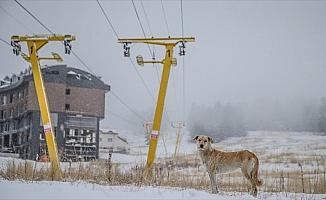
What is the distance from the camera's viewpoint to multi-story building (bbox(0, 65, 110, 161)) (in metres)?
31.4

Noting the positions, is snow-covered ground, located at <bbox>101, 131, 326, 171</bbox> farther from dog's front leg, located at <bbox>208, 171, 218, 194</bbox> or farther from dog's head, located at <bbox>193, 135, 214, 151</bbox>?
dog's front leg, located at <bbox>208, 171, 218, 194</bbox>

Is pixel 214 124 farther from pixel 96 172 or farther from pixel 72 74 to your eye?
pixel 96 172

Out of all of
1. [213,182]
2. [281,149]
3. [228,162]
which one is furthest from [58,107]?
[213,182]

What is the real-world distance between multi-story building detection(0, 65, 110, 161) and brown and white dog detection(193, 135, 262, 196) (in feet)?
81.0

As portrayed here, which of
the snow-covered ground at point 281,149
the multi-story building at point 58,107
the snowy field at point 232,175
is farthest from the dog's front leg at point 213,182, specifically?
the multi-story building at point 58,107

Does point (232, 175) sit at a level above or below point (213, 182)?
below

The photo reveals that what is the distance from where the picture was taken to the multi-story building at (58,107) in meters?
31.4

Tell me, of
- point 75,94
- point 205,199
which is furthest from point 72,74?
point 205,199

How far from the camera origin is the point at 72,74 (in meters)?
33.3

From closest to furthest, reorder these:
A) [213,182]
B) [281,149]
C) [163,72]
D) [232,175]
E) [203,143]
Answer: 1. [213,182]
2. [203,143]
3. [163,72]
4. [232,175]
5. [281,149]

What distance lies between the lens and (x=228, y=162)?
724 cm

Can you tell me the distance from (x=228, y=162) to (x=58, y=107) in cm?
2687

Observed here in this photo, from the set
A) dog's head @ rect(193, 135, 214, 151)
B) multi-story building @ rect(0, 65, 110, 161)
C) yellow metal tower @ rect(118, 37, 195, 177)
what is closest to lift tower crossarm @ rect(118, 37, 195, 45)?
yellow metal tower @ rect(118, 37, 195, 177)

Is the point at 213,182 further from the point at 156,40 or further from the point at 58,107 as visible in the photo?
the point at 58,107
